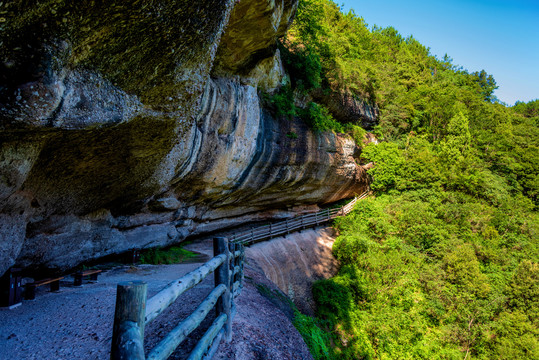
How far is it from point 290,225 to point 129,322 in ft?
46.6

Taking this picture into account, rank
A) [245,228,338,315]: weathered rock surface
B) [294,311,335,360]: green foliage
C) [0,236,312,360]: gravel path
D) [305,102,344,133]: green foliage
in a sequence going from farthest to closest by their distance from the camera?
1. [305,102,344,133]: green foliage
2. [245,228,338,315]: weathered rock surface
3. [294,311,335,360]: green foliage
4. [0,236,312,360]: gravel path

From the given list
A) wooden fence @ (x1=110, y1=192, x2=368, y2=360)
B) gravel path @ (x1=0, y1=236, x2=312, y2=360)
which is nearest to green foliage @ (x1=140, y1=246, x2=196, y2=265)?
gravel path @ (x1=0, y1=236, x2=312, y2=360)

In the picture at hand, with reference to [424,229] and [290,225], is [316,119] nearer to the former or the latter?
[290,225]

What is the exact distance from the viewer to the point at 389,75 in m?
23.4

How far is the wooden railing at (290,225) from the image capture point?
45.0 ft

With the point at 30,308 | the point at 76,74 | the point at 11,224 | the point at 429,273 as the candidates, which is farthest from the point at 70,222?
the point at 429,273

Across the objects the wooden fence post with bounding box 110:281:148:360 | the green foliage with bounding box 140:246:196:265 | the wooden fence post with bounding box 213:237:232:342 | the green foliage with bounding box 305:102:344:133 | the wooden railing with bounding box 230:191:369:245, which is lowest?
the green foliage with bounding box 140:246:196:265

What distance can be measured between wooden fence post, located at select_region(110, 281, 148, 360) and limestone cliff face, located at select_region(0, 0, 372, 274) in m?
2.91

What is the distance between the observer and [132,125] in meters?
5.12

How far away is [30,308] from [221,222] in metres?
9.07

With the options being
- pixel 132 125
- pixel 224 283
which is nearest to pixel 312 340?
pixel 224 283

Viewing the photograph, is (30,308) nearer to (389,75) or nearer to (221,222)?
(221,222)

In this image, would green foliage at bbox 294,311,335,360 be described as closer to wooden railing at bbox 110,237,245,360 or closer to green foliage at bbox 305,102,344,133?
wooden railing at bbox 110,237,245,360

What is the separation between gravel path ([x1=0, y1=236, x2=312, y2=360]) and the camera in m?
3.46
